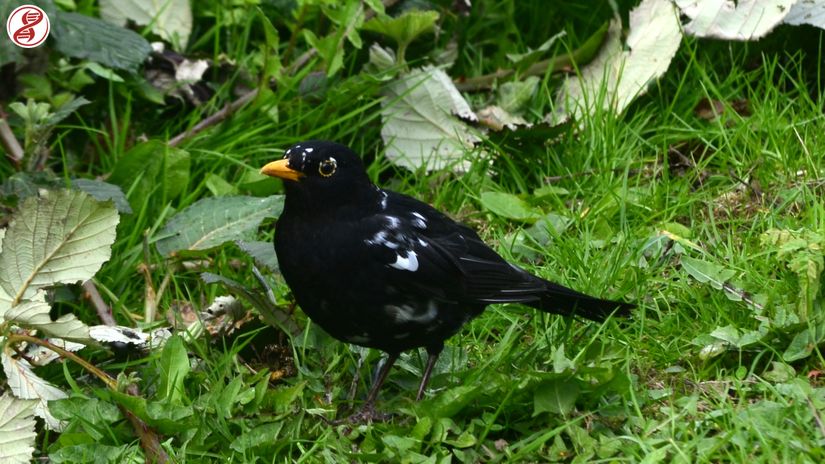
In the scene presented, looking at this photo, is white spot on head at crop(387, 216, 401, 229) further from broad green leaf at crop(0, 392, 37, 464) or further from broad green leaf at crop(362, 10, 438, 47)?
broad green leaf at crop(362, 10, 438, 47)

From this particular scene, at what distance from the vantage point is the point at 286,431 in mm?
3604

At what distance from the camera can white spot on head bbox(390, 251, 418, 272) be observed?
3.68 m

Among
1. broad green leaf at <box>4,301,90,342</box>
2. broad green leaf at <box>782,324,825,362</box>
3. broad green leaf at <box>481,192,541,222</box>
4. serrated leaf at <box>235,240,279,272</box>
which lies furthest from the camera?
broad green leaf at <box>481,192,541,222</box>

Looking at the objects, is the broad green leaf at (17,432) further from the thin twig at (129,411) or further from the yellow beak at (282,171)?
the yellow beak at (282,171)

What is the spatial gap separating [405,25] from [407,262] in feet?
6.05

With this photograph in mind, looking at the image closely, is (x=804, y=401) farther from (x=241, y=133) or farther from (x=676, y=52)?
(x=241, y=133)

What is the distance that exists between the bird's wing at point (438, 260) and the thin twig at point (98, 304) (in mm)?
1151

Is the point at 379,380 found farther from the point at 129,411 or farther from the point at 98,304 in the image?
the point at 98,304

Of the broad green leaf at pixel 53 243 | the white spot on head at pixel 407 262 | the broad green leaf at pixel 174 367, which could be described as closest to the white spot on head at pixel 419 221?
the white spot on head at pixel 407 262

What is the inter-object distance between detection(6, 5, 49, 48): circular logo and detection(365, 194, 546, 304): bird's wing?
5.53 feet

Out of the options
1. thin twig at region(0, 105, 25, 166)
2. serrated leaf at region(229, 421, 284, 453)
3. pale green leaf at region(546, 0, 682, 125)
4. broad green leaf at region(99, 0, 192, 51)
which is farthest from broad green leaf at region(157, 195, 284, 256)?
pale green leaf at region(546, 0, 682, 125)

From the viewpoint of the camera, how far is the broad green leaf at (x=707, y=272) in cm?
402

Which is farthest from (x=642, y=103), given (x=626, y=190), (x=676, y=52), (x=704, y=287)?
(x=704, y=287)

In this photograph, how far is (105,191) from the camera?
14.9 feet
